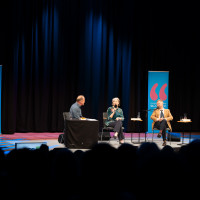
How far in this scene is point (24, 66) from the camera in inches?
350

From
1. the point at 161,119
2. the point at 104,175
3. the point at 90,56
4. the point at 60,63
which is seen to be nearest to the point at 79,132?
the point at 161,119

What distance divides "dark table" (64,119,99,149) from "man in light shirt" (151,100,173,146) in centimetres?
174

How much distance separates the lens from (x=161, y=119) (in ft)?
22.4

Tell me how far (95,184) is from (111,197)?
0.31ft

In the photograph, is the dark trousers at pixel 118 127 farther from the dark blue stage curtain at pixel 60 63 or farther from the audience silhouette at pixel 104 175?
the audience silhouette at pixel 104 175

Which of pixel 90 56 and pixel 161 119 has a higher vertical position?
pixel 90 56

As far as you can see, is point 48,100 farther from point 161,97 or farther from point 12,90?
point 161,97

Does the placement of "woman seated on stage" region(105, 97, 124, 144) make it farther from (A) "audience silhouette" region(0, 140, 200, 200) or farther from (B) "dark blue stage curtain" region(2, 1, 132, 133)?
(A) "audience silhouette" region(0, 140, 200, 200)

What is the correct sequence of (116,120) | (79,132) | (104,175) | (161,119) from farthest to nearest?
(116,120) < (161,119) < (79,132) < (104,175)

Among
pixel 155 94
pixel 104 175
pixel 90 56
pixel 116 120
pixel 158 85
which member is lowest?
pixel 116 120

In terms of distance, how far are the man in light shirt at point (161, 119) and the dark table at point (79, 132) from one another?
174 centimetres

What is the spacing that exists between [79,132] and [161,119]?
7.03 ft

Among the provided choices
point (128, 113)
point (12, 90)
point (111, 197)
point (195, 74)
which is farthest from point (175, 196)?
point (195, 74)

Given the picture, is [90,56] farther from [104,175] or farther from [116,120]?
[104,175]
